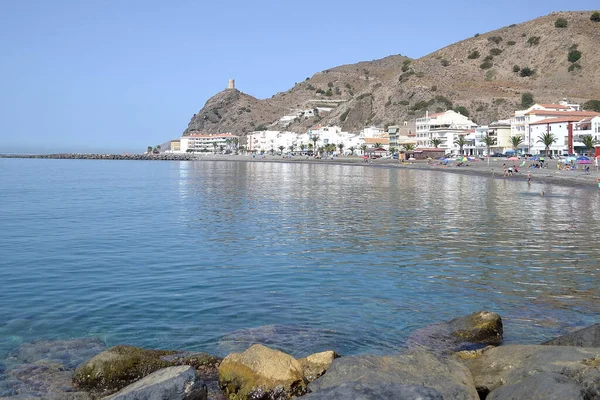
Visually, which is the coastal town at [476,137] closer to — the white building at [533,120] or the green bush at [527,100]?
the white building at [533,120]

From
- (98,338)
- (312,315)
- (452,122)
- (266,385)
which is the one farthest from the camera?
(452,122)

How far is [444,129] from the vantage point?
130 meters

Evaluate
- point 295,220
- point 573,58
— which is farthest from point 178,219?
point 573,58

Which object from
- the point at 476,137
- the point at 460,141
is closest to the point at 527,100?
the point at 476,137

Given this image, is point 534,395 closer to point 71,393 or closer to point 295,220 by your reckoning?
point 71,393

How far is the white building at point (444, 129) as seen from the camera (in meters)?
129

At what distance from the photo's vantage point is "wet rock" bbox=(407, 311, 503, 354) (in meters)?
12.3

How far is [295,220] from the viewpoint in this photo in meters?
34.2

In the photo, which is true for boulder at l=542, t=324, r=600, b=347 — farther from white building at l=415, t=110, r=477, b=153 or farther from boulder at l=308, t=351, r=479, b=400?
white building at l=415, t=110, r=477, b=153

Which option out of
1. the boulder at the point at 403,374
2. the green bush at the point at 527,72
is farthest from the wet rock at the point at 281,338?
the green bush at the point at 527,72

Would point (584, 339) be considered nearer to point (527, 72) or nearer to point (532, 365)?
point (532, 365)

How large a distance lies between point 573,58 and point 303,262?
158 m

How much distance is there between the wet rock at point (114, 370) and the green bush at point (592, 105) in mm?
136609

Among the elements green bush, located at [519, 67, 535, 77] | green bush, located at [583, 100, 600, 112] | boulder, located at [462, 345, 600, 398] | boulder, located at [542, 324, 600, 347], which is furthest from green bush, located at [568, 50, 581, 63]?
boulder, located at [462, 345, 600, 398]
